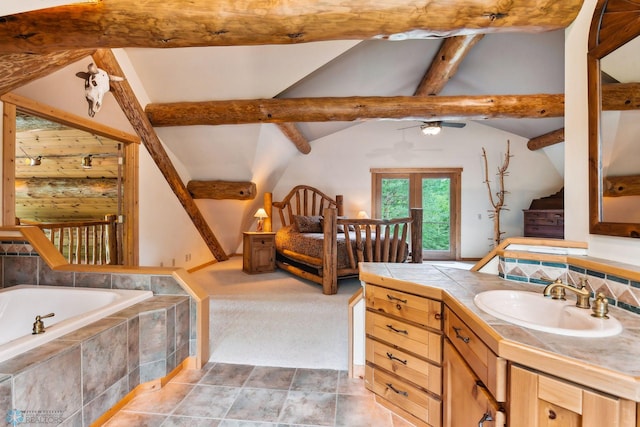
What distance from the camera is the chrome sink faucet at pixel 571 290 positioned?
3.48 feet

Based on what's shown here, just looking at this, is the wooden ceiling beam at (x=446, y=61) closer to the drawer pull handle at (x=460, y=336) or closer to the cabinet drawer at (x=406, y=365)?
the drawer pull handle at (x=460, y=336)

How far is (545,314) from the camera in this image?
1216 mm

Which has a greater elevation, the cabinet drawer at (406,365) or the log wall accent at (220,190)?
the log wall accent at (220,190)

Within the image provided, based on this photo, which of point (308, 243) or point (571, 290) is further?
point (308, 243)

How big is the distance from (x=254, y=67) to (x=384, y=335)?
117 inches

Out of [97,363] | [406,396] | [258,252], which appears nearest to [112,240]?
[258,252]

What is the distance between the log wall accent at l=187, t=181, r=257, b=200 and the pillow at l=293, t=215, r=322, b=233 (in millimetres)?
901

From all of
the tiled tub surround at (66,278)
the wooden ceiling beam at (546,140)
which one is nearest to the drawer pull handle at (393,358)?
the tiled tub surround at (66,278)

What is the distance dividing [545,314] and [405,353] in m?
0.68

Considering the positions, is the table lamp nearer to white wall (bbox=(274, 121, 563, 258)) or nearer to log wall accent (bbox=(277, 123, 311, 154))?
white wall (bbox=(274, 121, 563, 258))

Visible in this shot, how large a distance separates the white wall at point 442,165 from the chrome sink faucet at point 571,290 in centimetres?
490

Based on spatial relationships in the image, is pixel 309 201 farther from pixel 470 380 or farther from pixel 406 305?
pixel 470 380

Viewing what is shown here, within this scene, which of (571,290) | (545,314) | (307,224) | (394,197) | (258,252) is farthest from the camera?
(394,197)

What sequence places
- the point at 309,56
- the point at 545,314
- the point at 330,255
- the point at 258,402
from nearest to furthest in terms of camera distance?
the point at 545,314, the point at 258,402, the point at 309,56, the point at 330,255
